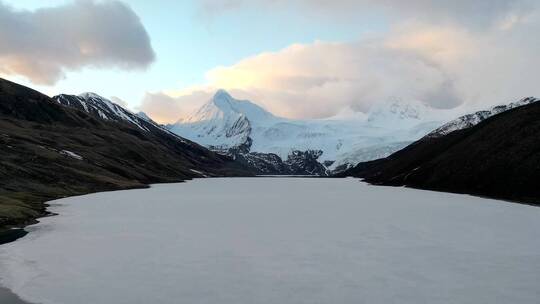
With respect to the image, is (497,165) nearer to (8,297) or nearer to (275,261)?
(275,261)

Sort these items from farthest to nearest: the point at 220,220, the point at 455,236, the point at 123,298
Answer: the point at 220,220 < the point at 455,236 < the point at 123,298

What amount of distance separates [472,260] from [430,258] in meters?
2.93

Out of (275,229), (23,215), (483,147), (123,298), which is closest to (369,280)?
(123,298)

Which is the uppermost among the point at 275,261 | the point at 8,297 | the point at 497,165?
the point at 497,165

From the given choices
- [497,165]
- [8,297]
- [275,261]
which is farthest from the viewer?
[497,165]

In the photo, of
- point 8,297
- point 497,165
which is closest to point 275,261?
point 8,297

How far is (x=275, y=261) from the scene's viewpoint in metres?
37.7

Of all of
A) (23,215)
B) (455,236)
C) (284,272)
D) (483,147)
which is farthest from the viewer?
(483,147)

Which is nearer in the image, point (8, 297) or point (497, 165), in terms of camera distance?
point (8, 297)

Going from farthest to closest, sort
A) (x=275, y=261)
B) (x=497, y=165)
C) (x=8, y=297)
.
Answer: (x=497, y=165)
(x=275, y=261)
(x=8, y=297)

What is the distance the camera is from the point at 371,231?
5488 cm

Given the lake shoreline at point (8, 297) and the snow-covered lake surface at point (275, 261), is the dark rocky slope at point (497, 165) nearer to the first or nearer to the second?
the snow-covered lake surface at point (275, 261)

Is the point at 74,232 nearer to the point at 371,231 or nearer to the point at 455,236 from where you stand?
the point at 371,231

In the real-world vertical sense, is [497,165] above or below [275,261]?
above
